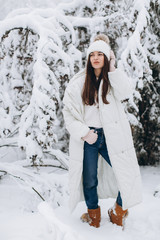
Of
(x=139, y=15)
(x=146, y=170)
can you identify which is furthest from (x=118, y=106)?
(x=146, y=170)

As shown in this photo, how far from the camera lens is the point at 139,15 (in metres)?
3.61

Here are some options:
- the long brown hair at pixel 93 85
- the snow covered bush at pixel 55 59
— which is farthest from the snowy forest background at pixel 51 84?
the long brown hair at pixel 93 85

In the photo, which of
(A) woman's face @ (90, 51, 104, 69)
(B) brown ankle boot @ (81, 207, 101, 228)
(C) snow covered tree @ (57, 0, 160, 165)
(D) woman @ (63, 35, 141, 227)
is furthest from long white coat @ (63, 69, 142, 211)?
(C) snow covered tree @ (57, 0, 160, 165)

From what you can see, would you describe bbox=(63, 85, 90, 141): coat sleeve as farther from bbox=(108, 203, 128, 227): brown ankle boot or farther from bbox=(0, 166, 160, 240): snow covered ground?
bbox=(108, 203, 128, 227): brown ankle boot

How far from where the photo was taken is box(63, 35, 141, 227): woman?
7.44 feet

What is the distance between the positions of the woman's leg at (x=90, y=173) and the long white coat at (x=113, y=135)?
7 centimetres

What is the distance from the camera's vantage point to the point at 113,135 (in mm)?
2289

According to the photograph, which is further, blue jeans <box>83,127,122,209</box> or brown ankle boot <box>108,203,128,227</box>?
brown ankle boot <box>108,203,128,227</box>

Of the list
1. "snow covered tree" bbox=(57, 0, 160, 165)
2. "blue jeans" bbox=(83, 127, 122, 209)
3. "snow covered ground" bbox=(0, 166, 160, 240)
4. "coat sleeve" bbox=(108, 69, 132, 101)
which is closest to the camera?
"snow covered ground" bbox=(0, 166, 160, 240)

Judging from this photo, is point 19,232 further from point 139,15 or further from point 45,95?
point 139,15

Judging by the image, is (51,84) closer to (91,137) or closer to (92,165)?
(91,137)

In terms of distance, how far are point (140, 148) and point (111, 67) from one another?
3136 mm

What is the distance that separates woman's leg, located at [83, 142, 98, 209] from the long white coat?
2.7 inches

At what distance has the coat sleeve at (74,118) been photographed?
2.23 metres
